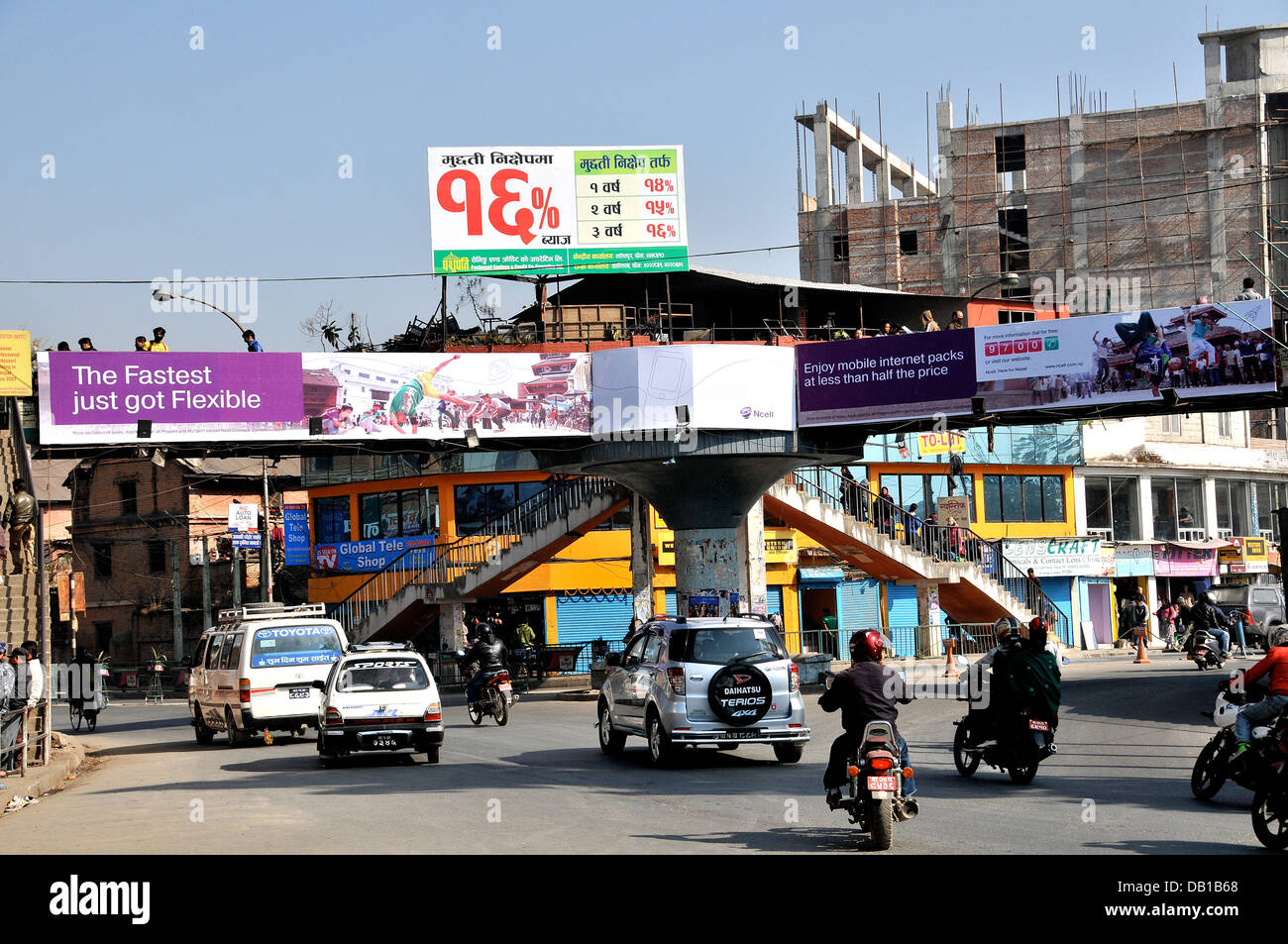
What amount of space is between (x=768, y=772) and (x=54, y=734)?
1415 centimetres

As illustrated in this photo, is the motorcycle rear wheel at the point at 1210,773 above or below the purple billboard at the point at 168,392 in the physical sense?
below

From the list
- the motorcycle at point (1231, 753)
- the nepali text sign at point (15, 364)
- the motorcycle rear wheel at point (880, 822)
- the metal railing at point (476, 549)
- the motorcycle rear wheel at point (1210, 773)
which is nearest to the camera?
the motorcycle at point (1231, 753)

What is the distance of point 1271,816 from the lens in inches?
403

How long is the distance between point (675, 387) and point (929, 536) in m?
12.3

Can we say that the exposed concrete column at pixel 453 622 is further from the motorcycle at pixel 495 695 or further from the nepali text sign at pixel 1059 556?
the nepali text sign at pixel 1059 556

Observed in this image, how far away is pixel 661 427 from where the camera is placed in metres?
31.5

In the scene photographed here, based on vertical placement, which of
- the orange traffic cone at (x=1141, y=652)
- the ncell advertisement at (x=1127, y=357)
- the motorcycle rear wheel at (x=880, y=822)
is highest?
the ncell advertisement at (x=1127, y=357)

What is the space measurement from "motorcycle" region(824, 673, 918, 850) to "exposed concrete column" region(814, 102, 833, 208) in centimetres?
6192

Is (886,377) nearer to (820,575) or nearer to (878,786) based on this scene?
(820,575)

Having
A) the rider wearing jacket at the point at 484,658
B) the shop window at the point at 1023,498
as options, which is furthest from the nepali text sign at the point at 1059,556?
the rider wearing jacket at the point at 484,658

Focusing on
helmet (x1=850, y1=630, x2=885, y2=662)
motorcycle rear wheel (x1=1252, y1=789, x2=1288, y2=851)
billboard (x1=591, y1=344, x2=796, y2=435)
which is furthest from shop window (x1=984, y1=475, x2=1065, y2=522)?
motorcycle rear wheel (x1=1252, y1=789, x2=1288, y2=851)

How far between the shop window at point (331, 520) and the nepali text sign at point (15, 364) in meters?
24.8

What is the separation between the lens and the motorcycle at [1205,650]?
103 feet
